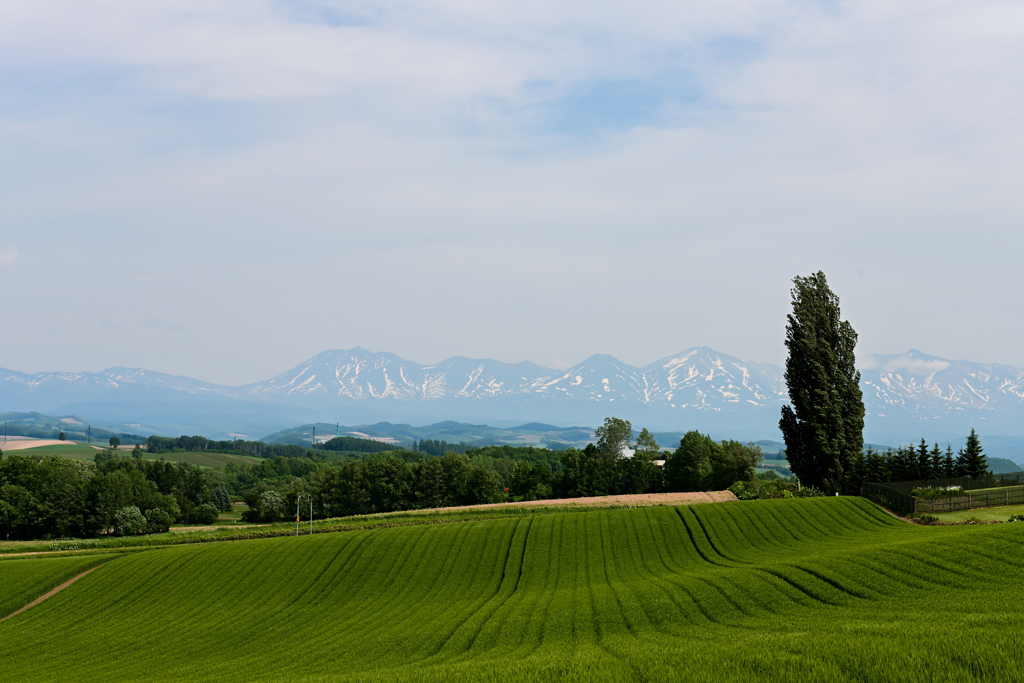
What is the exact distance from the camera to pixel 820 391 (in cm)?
6556

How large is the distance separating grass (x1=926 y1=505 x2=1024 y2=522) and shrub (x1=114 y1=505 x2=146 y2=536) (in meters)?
102

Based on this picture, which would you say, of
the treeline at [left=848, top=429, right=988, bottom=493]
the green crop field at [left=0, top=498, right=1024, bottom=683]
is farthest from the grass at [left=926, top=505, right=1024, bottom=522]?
the treeline at [left=848, top=429, right=988, bottom=493]

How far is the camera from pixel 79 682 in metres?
29.9

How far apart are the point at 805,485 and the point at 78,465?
125854 millimetres

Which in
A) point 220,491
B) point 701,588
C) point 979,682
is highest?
point 979,682

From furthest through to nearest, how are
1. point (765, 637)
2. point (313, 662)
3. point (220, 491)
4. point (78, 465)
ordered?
point (220, 491) < point (78, 465) < point (313, 662) < point (765, 637)

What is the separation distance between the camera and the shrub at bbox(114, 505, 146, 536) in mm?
100375

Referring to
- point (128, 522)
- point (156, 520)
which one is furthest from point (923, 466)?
point (156, 520)

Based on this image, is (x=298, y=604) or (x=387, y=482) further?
(x=387, y=482)

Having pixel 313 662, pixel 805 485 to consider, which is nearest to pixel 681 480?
pixel 805 485

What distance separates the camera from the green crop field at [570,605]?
1822 centimetres

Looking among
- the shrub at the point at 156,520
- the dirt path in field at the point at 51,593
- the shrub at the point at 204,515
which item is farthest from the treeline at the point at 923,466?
the shrub at the point at 204,515

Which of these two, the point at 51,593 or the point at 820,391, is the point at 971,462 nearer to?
the point at 820,391

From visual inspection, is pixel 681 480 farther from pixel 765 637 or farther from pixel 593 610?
pixel 765 637
